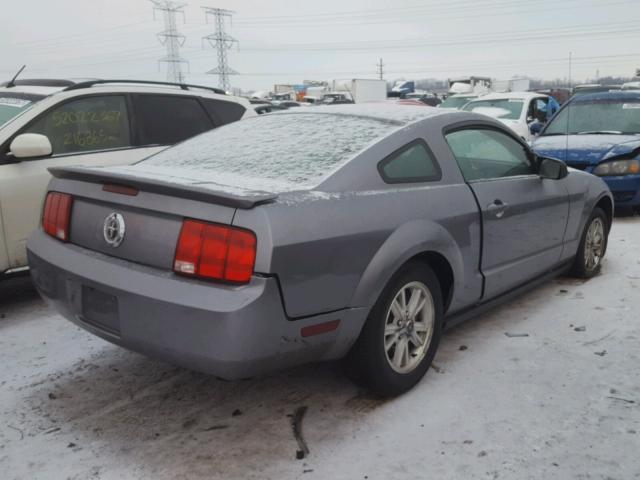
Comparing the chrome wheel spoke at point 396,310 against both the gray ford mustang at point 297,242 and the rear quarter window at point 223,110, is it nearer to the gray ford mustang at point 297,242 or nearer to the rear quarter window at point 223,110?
the gray ford mustang at point 297,242

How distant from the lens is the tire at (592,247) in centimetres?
498

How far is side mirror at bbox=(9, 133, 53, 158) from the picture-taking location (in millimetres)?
4352

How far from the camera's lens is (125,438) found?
2.72 m

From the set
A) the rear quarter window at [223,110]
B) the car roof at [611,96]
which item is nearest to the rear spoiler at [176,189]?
the rear quarter window at [223,110]

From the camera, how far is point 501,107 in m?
11.7

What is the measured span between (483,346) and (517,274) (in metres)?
0.55

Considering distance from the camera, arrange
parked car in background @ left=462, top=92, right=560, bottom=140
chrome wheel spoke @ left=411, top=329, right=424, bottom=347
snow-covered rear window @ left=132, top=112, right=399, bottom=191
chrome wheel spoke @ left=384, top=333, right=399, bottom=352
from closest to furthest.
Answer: snow-covered rear window @ left=132, top=112, right=399, bottom=191, chrome wheel spoke @ left=384, top=333, right=399, bottom=352, chrome wheel spoke @ left=411, top=329, right=424, bottom=347, parked car in background @ left=462, top=92, right=560, bottom=140

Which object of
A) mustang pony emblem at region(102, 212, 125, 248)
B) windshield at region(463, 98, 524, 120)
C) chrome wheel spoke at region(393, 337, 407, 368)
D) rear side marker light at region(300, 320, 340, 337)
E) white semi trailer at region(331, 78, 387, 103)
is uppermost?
white semi trailer at region(331, 78, 387, 103)

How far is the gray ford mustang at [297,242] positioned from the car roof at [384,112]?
2cm

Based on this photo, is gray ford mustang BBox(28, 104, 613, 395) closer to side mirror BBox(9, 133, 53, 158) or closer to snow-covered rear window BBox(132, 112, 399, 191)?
snow-covered rear window BBox(132, 112, 399, 191)

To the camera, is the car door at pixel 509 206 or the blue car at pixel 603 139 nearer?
the car door at pixel 509 206

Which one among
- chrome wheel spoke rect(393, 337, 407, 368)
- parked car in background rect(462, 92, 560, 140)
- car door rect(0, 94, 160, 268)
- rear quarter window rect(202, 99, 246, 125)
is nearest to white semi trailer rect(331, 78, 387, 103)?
parked car in background rect(462, 92, 560, 140)

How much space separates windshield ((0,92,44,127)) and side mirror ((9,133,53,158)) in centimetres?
49

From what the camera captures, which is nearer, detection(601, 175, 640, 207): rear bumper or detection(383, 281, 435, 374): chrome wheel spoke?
detection(383, 281, 435, 374): chrome wheel spoke
